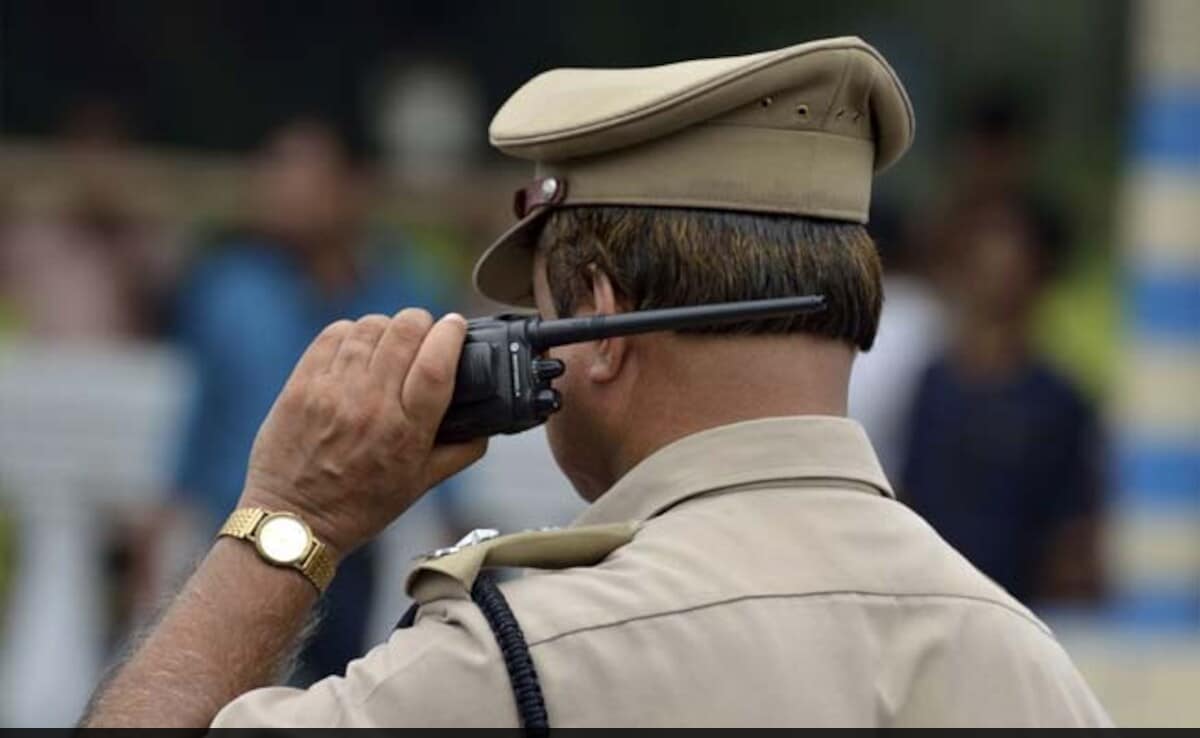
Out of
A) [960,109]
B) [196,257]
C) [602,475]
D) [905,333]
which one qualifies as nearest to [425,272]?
[196,257]

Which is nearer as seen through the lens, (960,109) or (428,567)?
(428,567)

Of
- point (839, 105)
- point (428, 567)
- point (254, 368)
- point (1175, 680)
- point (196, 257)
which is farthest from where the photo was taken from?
point (196, 257)

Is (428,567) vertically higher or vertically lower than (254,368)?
higher

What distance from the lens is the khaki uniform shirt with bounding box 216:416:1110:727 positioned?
2.33m

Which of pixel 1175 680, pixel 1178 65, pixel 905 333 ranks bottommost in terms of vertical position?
pixel 1175 680

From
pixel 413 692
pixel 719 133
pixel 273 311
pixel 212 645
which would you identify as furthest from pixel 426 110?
pixel 413 692

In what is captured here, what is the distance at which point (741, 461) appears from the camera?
2496 millimetres

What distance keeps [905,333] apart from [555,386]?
544 centimetres

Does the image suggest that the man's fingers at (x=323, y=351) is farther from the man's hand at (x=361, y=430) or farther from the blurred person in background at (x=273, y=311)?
the blurred person in background at (x=273, y=311)

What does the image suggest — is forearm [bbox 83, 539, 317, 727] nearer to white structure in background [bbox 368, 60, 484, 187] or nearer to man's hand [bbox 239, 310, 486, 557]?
man's hand [bbox 239, 310, 486, 557]

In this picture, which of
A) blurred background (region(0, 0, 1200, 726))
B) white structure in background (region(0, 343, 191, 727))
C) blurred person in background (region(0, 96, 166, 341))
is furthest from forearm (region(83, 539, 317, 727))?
blurred person in background (region(0, 96, 166, 341))

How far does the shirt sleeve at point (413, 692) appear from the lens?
230cm

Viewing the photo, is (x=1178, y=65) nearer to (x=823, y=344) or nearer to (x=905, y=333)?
(x=905, y=333)

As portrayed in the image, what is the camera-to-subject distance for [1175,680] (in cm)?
771
